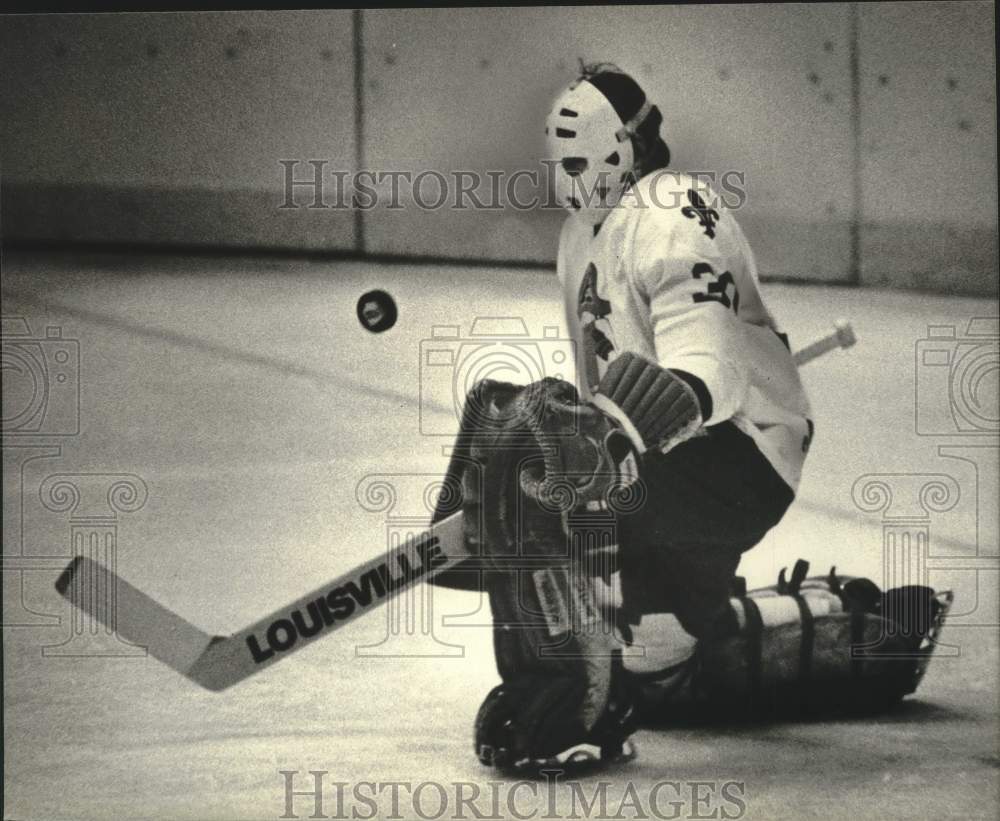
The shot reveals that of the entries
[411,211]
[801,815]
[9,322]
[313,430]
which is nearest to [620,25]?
[411,211]

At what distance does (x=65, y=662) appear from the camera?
10.6ft

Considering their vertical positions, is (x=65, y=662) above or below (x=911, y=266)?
below

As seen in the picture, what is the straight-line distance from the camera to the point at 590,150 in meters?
3.17

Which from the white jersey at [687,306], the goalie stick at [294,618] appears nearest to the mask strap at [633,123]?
the white jersey at [687,306]

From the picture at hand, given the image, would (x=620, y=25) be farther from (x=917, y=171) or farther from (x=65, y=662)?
(x=65, y=662)

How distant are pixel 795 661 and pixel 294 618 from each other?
110 centimetres

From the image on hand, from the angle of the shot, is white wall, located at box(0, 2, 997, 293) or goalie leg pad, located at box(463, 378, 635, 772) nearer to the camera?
goalie leg pad, located at box(463, 378, 635, 772)

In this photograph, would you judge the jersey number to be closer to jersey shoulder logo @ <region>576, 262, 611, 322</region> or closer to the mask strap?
jersey shoulder logo @ <region>576, 262, 611, 322</region>

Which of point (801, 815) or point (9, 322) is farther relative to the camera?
point (9, 322)

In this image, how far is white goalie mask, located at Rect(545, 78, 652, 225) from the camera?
317cm

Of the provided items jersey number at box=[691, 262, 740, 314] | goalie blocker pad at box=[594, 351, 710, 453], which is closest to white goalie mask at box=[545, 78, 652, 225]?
jersey number at box=[691, 262, 740, 314]

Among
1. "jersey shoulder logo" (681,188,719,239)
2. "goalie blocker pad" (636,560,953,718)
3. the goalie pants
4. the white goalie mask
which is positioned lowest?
"goalie blocker pad" (636,560,953,718)

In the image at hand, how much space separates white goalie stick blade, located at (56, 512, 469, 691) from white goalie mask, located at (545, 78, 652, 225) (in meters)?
0.75

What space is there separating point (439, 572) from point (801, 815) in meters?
0.93
